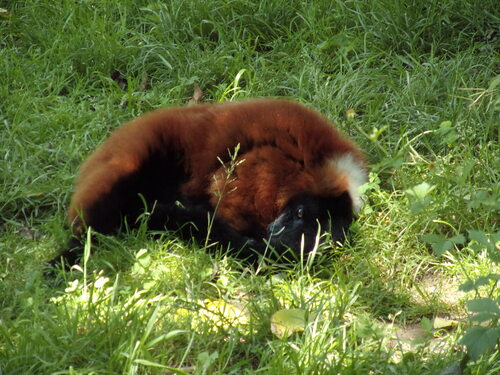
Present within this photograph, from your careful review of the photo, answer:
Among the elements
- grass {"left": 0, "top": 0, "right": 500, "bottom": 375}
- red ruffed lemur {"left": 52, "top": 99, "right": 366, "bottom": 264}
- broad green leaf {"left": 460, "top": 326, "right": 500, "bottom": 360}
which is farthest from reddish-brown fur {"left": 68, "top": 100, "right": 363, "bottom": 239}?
broad green leaf {"left": 460, "top": 326, "right": 500, "bottom": 360}

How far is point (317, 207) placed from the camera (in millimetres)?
4457

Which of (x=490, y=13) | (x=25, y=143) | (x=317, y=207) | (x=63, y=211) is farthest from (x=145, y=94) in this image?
(x=490, y=13)

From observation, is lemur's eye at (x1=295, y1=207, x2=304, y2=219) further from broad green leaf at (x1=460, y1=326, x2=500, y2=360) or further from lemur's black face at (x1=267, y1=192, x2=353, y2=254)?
broad green leaf at (x1=460, y1=326, x2=500, y2=360)

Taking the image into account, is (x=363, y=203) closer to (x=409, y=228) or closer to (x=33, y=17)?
(x=409, y=228)

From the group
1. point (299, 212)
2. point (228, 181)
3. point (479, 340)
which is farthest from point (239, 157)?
point (479, 340)

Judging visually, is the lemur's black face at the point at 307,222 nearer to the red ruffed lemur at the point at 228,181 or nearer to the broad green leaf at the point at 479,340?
the red ruffed lemur at the point at 228,181

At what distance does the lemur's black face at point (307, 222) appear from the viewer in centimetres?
437

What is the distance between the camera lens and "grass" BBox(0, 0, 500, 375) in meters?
3.46

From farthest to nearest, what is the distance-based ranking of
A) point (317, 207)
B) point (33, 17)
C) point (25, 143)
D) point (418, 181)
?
point (33, 17)
point (25, 143)
point (418, 181)
point (317, 207)

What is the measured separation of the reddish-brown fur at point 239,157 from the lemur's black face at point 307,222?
0.15ft

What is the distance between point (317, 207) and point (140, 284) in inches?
41.7

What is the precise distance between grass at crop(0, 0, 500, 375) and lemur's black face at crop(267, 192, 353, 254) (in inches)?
4.4

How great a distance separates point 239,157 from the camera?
14.8ft

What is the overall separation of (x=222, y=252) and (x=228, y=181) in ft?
1.22
